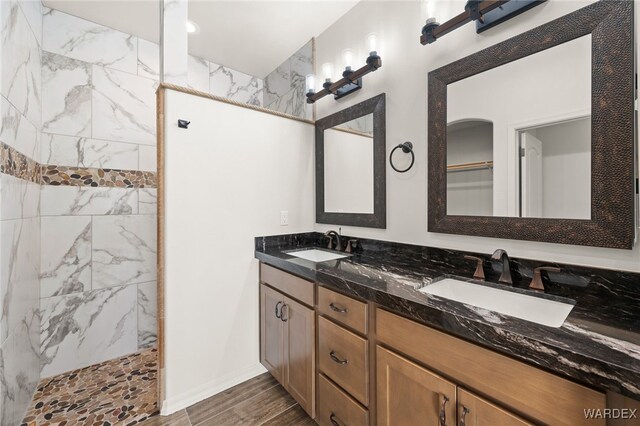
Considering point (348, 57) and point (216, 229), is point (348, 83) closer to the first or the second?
point (348, 57)

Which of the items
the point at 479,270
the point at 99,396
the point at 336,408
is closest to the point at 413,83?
the point at 479,270

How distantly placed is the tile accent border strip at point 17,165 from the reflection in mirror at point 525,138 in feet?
7.33

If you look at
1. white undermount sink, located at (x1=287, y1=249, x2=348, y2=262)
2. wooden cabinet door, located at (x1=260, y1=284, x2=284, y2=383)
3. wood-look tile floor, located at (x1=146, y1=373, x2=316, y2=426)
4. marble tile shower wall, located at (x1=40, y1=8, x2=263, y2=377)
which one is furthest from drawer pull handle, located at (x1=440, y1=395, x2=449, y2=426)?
marble tile shower wall, located at (x1=40, y1=8, x2=263, y2=377)

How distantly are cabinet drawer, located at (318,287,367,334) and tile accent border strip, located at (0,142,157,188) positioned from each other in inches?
66.8

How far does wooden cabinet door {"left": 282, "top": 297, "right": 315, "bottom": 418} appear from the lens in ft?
5.02

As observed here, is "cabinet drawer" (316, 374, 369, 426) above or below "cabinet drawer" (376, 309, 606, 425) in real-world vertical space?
below

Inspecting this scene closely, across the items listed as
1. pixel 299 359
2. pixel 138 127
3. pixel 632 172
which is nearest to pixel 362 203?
pixel 299 359

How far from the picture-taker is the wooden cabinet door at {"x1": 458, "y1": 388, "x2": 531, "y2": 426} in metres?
0.77

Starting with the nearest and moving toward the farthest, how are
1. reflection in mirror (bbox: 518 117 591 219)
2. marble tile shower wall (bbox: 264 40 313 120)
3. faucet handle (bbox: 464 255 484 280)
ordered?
reflection in mirror (bbox: 518 117 591 219)
faucet handle (bbox: 464 255 484 280)
marble tile shower wall (bbox: 264 40 313 120)

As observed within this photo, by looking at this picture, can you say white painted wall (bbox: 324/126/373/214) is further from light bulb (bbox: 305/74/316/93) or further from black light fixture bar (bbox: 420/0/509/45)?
black light fixture bar (bbox: 420/0/509/45)

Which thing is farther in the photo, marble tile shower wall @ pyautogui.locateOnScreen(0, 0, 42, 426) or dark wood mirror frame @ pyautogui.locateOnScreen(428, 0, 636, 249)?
marble tile shower wall @ pyautogui.locateOnScreen(0, 0, 42, 426)

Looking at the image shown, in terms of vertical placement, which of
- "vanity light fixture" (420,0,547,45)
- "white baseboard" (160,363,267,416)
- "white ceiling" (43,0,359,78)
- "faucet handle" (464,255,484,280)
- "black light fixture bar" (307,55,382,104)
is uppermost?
"white ceiling" (43,0,359,78)

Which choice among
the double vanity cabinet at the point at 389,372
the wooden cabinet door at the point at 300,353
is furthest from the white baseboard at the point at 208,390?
the wooden cabinet door at the point at 300,353

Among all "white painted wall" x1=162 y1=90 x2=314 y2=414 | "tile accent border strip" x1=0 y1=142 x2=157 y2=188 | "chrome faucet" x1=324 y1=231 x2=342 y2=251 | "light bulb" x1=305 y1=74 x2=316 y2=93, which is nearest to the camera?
"tile accent border strip" x1=0 y1=142 x2=157 y2=188
